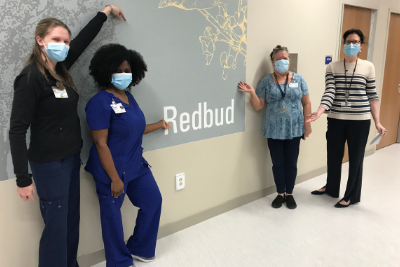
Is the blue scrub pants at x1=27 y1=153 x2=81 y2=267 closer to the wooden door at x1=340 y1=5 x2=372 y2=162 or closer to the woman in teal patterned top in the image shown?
the woman in teal patterned top

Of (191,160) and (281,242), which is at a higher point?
(191,160)

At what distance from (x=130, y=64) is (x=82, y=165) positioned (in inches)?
28.4

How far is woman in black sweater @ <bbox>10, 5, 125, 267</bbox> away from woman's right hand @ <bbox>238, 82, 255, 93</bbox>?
1.35 meters

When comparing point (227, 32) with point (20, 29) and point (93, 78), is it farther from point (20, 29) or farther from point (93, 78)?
point (20, 29)

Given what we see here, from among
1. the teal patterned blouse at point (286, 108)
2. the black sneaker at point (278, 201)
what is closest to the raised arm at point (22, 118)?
the teal patterned blouse at point (286, 108)

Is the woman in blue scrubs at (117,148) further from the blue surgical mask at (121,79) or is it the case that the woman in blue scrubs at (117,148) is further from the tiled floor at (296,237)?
the tiled floor at (296,237)

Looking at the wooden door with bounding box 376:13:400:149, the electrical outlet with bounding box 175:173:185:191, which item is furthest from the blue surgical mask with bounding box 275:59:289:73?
the wooden door with bounding box 376:13:400:149

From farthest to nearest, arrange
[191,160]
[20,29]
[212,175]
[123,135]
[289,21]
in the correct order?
[289,21], [212,175], [191,160], [123,135], [20,29]

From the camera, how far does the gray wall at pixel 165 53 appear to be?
4.97ft

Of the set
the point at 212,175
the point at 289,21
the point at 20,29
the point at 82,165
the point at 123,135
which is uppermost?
the point at 289,21

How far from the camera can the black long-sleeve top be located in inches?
51.0

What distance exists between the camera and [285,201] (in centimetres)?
288

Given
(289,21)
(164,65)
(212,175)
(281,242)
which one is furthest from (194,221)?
(289,21)

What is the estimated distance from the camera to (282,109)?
8.52ft
